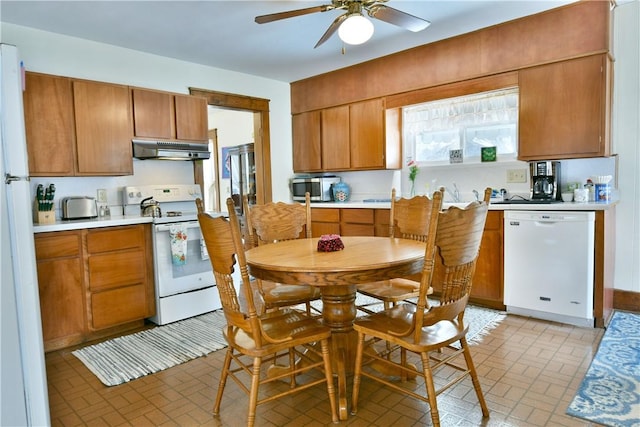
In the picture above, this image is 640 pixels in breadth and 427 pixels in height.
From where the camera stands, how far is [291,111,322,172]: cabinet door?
17.1 feet

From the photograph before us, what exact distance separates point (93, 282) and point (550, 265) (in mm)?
3543

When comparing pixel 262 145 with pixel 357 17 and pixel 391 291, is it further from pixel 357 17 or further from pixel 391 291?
pixel 391 291

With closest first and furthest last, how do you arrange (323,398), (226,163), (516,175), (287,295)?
(323,398) < (287,295) < (516,175) < (226,163)

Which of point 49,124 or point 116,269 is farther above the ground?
point 49,124

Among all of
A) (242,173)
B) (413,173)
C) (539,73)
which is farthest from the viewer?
(242,173)

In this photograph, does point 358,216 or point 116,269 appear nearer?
point 116,269

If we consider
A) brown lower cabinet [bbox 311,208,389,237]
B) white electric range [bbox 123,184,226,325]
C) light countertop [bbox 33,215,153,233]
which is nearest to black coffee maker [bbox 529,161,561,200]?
brown lower cabinet [bbox 311,208,389,237]

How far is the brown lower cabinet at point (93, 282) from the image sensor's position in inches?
113

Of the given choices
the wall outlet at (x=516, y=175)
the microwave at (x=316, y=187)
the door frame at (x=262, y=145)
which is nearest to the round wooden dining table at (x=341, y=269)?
the wall outlet at (x=516, y=175)

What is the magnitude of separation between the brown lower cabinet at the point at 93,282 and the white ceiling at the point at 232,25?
66.0 inches

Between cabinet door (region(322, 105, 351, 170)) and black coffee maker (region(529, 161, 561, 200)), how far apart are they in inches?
83.4

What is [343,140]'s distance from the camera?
16.2 ft

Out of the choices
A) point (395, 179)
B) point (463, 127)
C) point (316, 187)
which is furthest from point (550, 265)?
point (316, 187)

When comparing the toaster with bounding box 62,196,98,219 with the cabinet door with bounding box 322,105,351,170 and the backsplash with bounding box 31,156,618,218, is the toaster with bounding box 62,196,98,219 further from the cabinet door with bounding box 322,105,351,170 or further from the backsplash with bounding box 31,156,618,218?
the cabinet door with bounding box 322,105,351,170
